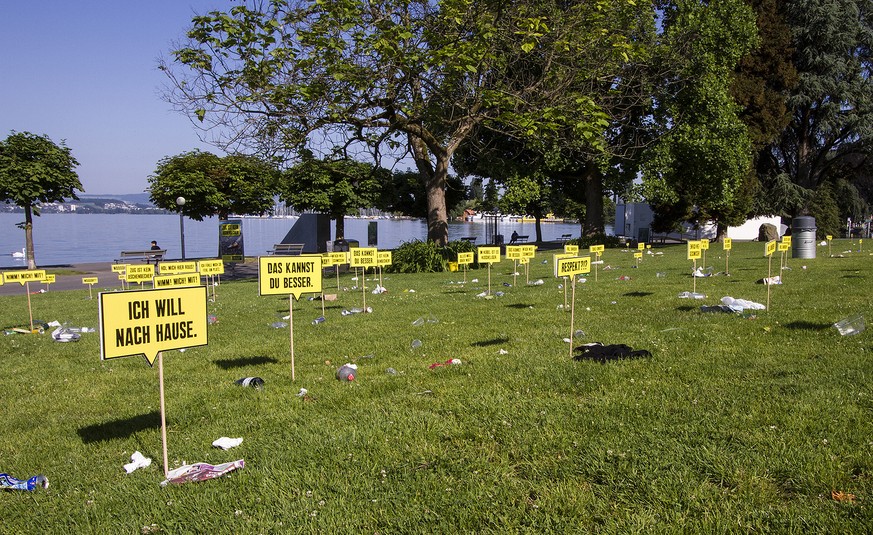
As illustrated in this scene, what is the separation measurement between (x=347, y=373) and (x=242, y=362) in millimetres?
1880

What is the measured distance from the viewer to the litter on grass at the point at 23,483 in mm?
3714

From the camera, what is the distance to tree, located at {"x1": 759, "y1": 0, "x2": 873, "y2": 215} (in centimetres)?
3102

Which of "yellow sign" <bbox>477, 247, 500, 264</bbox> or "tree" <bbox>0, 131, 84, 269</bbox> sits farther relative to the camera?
"tree" <bbox>0, 131, 84, 269</bbox>

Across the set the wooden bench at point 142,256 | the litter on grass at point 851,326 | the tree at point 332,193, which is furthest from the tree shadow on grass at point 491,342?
the tree at point 332,193

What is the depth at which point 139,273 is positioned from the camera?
11.1 meters

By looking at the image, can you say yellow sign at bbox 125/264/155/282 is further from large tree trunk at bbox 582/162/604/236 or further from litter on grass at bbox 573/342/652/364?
large tree trunk at bbox 582/162/604/236

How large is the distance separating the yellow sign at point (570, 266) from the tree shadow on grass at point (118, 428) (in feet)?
14.3

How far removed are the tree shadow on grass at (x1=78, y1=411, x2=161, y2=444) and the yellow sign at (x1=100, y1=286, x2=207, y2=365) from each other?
0.98m

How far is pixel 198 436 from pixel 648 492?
3.29 m

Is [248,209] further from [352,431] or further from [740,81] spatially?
[352,431]

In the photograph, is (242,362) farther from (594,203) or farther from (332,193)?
(332,193)

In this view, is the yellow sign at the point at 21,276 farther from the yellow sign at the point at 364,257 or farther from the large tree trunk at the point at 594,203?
the large tree trunk at the point at 594,203

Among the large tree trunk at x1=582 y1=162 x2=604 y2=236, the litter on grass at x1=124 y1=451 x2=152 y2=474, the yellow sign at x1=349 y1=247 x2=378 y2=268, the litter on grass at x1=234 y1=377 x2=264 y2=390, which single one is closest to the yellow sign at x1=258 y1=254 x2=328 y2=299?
the litter on grass at x1=234 y1=377 x2=264 y2=390

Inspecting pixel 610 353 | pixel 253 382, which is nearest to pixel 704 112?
Result: pixel 610 353
